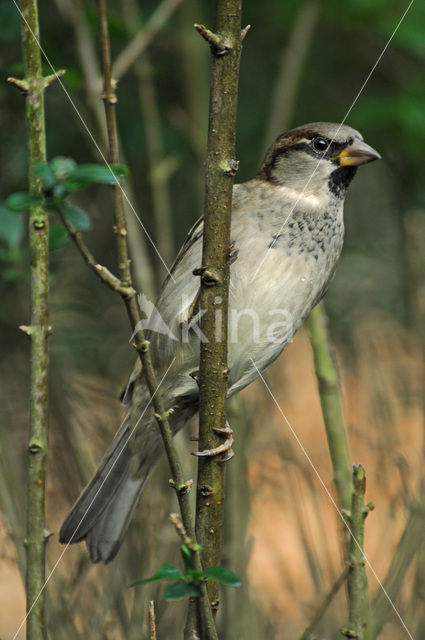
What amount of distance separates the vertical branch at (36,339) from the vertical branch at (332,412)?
68cm

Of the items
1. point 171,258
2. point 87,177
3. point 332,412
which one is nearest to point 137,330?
point 87,177

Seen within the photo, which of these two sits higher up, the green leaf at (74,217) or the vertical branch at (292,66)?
the vertical branch at (292,66)

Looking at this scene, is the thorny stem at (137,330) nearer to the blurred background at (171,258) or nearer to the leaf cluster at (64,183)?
the leaf cluster at (64,183)

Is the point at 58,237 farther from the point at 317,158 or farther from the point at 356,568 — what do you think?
the point at 317,158

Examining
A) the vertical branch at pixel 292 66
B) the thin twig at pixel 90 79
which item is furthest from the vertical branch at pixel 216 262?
the vertical branch at pixel 292 66

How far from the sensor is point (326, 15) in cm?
280

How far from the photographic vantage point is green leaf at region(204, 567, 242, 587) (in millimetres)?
1110

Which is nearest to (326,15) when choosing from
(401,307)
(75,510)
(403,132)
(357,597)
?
(403,132)

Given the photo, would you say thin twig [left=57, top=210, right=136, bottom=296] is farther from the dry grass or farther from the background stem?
the dry grass

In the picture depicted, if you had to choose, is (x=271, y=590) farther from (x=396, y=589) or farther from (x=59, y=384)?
(x=396, y=589)

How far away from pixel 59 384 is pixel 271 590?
1.94 meters

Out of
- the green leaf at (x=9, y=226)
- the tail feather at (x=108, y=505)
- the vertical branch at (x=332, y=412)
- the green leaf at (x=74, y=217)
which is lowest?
the tail feather at (x=108, y=505)

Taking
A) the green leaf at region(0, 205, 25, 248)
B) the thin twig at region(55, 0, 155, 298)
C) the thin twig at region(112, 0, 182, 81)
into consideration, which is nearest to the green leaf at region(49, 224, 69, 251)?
the green leaf at region(0, 205, 25, 248)

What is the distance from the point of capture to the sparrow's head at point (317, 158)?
84.0 inches
